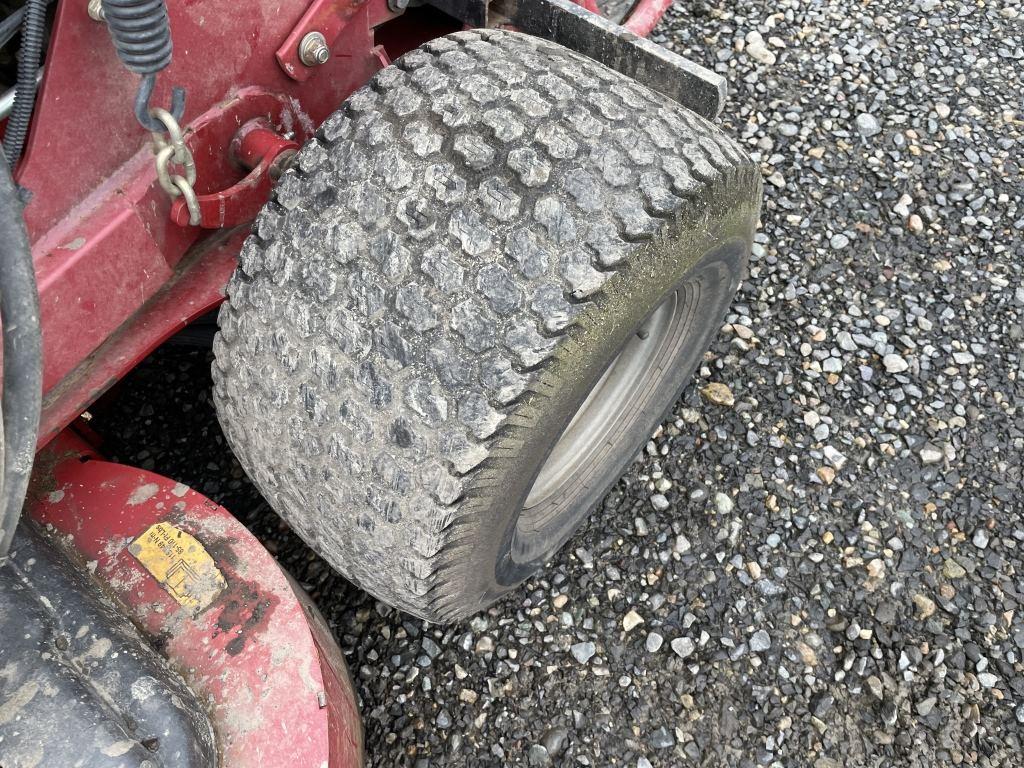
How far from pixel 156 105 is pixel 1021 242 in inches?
88.7

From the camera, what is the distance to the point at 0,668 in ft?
3.86

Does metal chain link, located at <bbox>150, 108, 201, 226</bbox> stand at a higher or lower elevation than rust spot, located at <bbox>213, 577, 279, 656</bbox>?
higher

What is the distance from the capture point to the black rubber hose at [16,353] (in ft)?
2.86

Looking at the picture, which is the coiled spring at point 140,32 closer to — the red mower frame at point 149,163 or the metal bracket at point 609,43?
the red mower frame at point 149,163

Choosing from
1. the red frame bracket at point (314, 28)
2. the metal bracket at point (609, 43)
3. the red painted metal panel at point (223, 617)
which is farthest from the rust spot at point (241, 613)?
the metal bracket at point (609, 43)

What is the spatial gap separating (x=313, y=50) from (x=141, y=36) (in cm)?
38

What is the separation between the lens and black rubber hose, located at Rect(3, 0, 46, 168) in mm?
973

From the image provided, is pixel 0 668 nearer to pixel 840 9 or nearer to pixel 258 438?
pixel 258 438

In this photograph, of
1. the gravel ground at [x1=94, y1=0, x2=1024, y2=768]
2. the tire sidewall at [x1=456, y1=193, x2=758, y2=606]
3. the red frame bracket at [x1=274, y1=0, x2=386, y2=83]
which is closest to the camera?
the tire sidewall at [x1=456, y1=193, x2=758, y2=606]

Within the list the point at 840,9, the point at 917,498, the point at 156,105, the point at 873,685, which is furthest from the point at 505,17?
the point at 840,9

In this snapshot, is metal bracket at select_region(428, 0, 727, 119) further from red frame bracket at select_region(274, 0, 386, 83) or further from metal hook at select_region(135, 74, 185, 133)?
metal hook at select_region(135, 74, 185, 133)

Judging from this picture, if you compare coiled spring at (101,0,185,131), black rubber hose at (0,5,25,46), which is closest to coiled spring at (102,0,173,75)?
coiled spring at (101,0,185,131)

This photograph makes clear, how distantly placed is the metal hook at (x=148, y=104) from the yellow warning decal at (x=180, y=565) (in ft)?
2.05

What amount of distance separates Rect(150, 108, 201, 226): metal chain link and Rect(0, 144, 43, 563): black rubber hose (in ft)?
0.84
